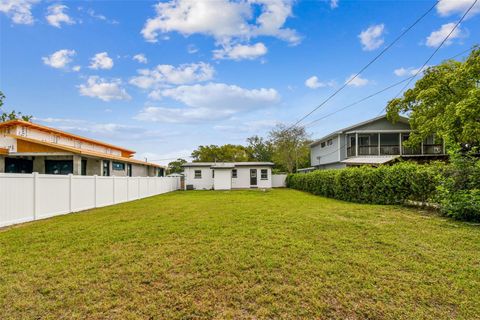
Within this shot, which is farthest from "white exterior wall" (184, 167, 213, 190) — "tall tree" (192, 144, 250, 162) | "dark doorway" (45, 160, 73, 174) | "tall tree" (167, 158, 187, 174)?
"tall tree" (167, 158, 187, 174)

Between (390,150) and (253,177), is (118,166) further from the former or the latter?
(390,150)

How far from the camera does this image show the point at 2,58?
13.5 meters

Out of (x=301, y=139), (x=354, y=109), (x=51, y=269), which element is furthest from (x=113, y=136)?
(x=51, y=269)

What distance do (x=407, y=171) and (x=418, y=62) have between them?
380 inches

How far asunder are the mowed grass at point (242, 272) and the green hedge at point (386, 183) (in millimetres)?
2877

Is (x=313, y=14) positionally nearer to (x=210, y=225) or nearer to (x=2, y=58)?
(x=210, y=225)

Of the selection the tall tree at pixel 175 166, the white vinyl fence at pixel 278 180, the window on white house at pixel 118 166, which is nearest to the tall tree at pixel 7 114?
the window on white house at pixel 118 166

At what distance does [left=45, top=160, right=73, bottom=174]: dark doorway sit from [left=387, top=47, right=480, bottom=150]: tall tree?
20510 millimetres

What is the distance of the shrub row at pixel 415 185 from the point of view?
23.2ft

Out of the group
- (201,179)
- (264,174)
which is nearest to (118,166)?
(201,179)

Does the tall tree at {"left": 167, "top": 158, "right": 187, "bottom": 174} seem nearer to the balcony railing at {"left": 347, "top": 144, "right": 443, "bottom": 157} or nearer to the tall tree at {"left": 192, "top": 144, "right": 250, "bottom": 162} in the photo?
the tall tree at {"left": 192, "top": 144, "right": 250, "bottom": 162}

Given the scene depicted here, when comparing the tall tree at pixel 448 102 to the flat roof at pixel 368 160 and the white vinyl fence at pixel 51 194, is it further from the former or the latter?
the white vinyl fence at pixel 51 194

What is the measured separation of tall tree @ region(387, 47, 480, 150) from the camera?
12586mm

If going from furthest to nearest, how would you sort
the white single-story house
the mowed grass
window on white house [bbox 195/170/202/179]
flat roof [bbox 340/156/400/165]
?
window on white house [bbox 195/170/202/179] < the white single-story house < flat roof [bbox 340/156/400/165] < the mowed grass
